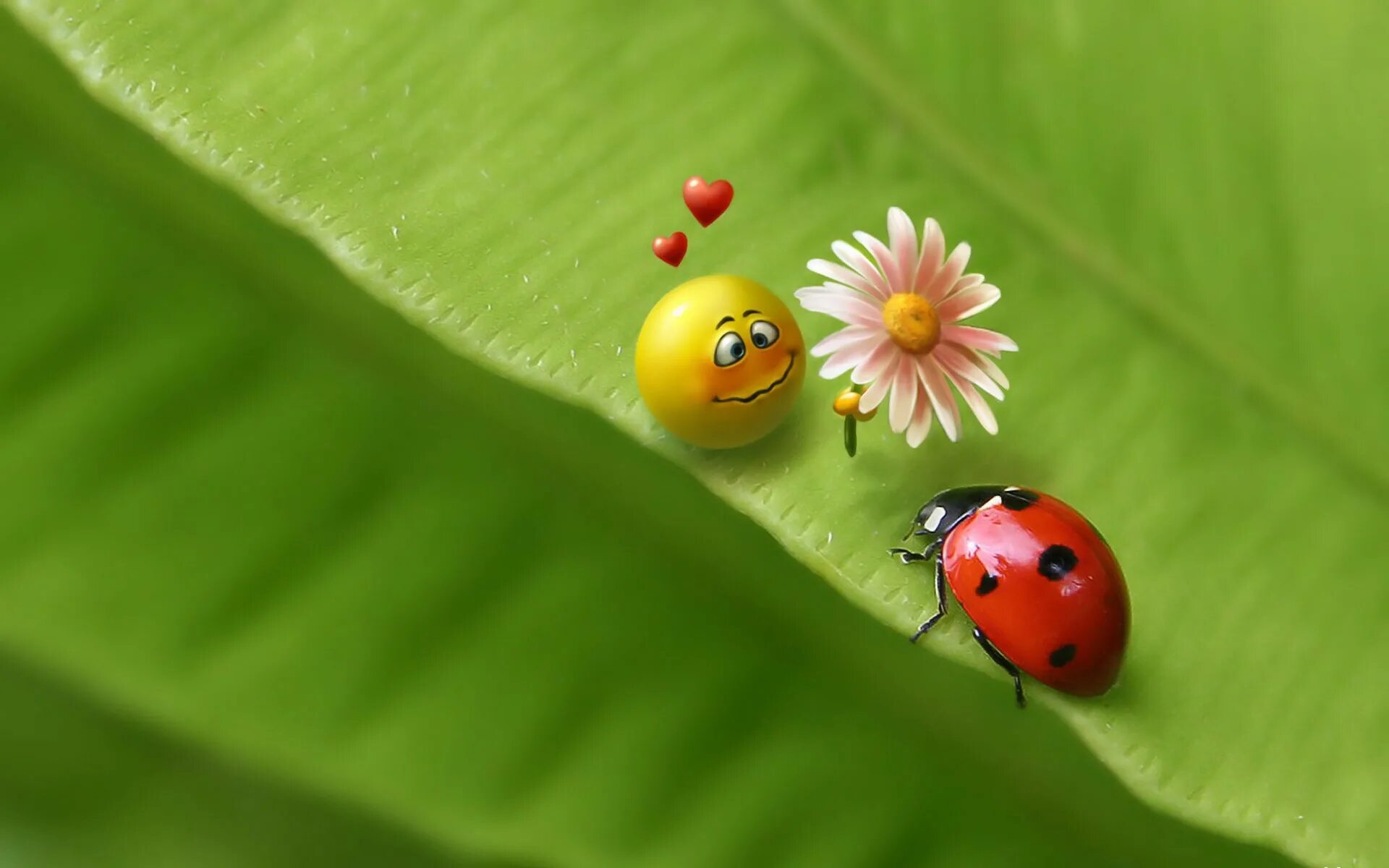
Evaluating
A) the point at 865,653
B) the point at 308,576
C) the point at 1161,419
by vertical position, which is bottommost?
the point at 308,576

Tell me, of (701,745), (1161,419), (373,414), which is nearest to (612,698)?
(701,745)

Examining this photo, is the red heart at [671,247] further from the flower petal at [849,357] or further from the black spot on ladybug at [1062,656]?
the black spot on ladybug at [1062,656]

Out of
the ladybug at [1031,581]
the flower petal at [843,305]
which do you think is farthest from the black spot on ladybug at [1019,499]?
the flower petal at [843,305]

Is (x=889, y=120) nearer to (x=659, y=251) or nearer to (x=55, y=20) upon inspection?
(x=659, y=251)

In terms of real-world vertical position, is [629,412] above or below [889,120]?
below

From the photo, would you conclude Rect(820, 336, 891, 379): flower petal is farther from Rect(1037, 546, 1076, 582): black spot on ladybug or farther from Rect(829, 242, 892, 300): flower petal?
Rect(1037, 546, 1076, 582): black spot on ladybug
